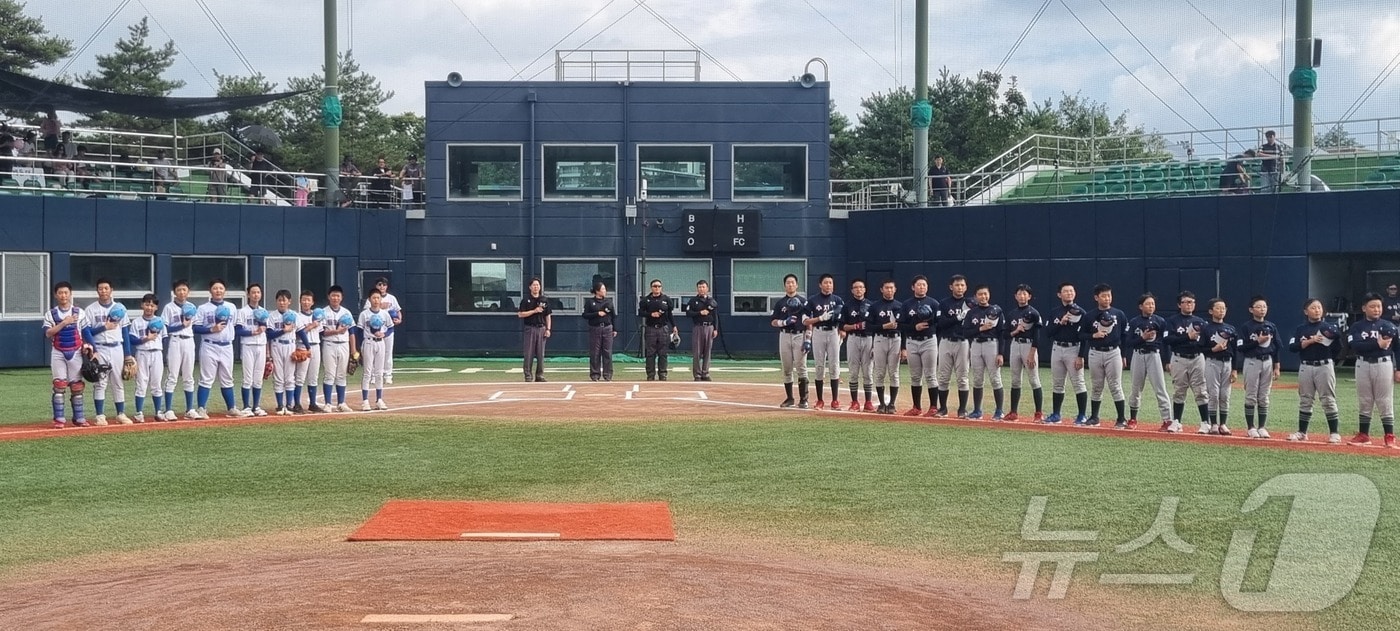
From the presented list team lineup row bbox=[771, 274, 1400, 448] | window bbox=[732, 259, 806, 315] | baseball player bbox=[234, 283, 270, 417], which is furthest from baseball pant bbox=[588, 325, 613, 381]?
window bbox=[732, 259, 806, 315]

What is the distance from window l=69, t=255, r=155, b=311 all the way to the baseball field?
12138mm

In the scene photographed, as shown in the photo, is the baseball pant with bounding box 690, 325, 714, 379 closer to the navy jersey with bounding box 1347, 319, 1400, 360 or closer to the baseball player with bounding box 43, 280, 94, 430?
the baseball player with bounding box 43, 280, 94, 430

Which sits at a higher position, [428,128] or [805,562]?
[428,128]

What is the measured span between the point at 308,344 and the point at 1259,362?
44.4 ft

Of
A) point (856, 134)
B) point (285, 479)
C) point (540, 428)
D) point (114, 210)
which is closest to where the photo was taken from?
point (285, 479)

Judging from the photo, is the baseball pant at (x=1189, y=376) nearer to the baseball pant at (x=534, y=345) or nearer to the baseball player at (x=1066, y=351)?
the baseball player at (x=1066, y=351)

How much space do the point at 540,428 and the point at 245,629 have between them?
32.9ft

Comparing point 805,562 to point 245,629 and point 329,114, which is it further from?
point 329,114

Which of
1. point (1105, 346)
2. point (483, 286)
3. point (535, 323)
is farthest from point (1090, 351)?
point (483, 286)

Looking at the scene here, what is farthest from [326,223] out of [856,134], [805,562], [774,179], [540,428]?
[856,134]

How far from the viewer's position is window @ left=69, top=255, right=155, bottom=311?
96.6ft

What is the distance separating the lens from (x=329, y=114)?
111ft

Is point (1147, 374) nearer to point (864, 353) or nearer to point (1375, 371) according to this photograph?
point (1375, 371)

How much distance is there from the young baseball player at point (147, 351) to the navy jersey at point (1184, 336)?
45.8 ft
